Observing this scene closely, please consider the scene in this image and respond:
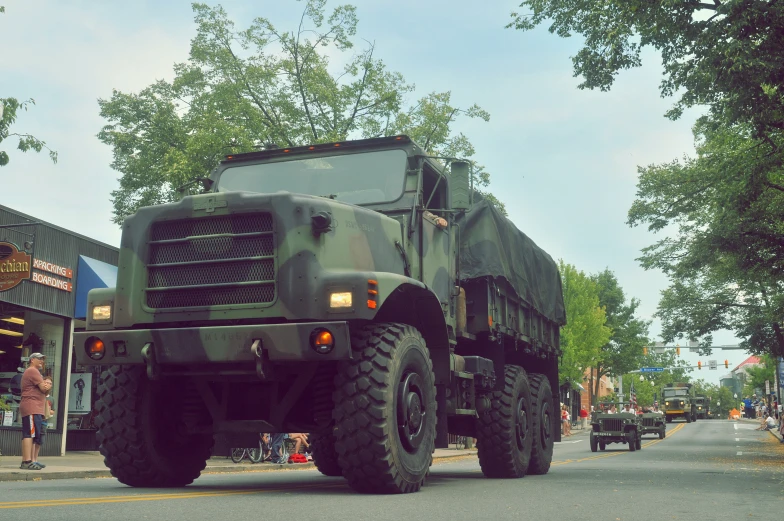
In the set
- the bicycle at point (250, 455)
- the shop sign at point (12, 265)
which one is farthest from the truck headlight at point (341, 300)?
the bicycle at point (250, 455)

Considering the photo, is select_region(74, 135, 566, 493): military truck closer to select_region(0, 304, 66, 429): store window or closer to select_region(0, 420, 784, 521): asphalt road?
select_region(0, 420, 784, 521): asphalt road

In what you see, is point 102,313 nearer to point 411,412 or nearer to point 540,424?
point 411,412

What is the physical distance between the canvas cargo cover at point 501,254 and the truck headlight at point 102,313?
4424 mm

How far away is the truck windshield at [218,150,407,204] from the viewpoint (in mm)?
9648

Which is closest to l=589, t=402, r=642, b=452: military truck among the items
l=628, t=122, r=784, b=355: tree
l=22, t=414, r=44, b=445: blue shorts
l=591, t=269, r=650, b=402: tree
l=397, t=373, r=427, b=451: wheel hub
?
l=628, t=122, r=784, b=355: tree

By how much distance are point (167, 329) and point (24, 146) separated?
453 inches

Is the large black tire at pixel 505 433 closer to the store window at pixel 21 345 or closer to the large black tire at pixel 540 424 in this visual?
the large black tire at pixel 540 424

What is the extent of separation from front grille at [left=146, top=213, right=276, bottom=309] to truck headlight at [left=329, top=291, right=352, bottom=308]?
55 cm

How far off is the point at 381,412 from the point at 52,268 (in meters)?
15.0

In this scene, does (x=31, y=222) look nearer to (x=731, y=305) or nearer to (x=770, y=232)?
(x=770, y=232)

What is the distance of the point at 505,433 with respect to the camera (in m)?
11.6

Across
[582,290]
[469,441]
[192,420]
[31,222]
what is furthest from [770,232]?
[582,290]

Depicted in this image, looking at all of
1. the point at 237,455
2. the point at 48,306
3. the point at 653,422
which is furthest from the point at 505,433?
the point at 653,422

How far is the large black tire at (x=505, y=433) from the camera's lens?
459 inches
